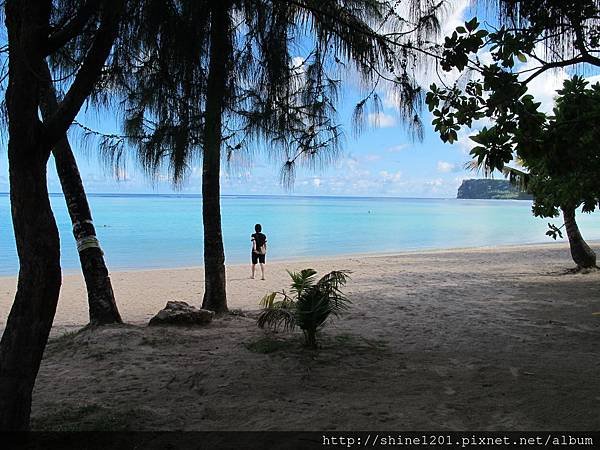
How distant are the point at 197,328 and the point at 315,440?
3123 millimetres

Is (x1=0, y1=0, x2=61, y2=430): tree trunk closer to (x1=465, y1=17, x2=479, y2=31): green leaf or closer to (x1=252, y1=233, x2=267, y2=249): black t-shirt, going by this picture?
(x1=465, y1=17, x2=479, y2=31): green leaf

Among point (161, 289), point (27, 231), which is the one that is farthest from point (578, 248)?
point (27, 231)

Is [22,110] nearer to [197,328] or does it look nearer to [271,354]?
[271,354]

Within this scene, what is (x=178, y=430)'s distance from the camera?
2.89 m

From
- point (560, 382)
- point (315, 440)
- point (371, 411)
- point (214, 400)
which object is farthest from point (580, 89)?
point (214, 400)

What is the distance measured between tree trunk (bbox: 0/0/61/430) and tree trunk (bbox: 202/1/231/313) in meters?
1.43

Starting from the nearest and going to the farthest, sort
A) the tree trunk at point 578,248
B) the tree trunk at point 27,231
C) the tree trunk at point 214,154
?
the tree trunk at point 27,231
the tree trunk at point 214,154
the tree trunk at point 578,248

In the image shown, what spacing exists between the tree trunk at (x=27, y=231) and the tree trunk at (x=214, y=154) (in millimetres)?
1429

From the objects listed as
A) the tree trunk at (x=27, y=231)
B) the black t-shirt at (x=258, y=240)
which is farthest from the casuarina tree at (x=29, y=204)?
the black t-shirt at (x=258, y=240)

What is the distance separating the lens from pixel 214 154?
5215 mm

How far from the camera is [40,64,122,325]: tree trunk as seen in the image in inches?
213

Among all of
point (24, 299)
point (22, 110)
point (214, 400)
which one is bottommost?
point (214, 400)

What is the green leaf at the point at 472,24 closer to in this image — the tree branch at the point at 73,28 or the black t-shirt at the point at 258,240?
the tree branch at the point at 73,28

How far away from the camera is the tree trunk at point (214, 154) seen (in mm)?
3993
